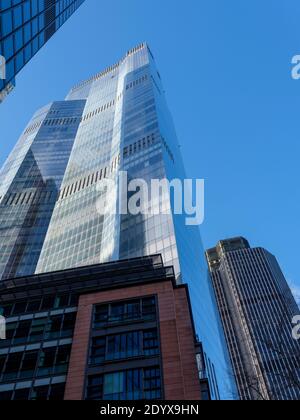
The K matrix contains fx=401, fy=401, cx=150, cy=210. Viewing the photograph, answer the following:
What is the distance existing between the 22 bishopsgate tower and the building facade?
13.7 m

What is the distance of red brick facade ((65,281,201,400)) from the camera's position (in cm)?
2916

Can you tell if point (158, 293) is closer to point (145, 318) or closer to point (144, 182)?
point (145, 318)

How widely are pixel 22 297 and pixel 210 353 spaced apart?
27.6 m

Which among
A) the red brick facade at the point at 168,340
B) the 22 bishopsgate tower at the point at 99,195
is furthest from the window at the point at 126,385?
the 22 bishopsgate tower at the point at 99,195

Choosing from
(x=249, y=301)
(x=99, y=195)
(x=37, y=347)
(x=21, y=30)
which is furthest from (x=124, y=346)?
(x=249, y=301)

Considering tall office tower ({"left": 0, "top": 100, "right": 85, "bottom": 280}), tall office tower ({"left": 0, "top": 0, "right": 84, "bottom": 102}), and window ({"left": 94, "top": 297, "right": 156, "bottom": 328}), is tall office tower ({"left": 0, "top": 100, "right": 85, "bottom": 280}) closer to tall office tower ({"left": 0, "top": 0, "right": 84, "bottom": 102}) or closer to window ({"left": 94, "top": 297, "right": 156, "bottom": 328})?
window ({"left": 94, "top": 297, "right": 156, "bottom": 328})

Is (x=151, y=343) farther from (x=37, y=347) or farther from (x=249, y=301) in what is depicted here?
(x=249, y=301)

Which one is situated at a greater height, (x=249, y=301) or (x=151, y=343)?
(x=249, y=301)

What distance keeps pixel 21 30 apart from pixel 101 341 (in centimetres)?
2592

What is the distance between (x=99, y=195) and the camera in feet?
316

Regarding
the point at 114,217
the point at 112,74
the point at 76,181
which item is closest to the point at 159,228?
the point at 114,217

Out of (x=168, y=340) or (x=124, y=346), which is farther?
(x=124, y=346)

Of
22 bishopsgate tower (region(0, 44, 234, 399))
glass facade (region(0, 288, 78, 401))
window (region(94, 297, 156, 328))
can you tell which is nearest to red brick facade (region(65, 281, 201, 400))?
window (region(94, 297, 156, 328))

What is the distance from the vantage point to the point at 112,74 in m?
186
